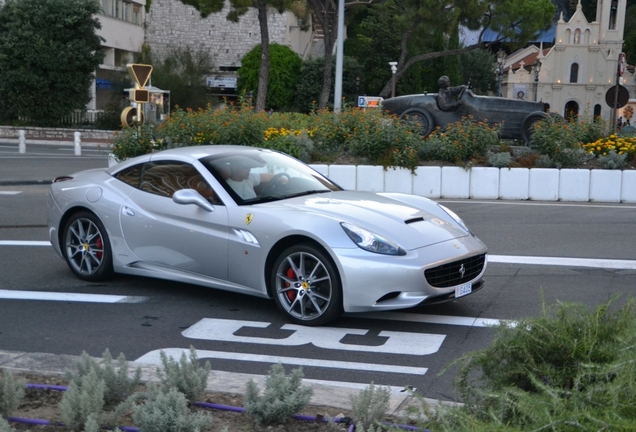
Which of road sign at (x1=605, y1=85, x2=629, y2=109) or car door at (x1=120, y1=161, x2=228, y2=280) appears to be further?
road sign at (x1=605, y1=85, x2=629, y2=109)

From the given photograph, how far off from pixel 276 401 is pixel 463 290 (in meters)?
3.17

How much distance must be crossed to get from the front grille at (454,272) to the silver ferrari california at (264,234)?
1cm

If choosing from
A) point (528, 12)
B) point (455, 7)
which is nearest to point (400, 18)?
point (455, 7)

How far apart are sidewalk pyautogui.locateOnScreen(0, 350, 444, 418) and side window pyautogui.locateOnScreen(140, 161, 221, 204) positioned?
2.40 metres

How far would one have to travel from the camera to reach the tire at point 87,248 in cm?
791

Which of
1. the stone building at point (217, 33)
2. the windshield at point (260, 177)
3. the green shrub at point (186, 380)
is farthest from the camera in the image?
the stone building at point (217, 33)

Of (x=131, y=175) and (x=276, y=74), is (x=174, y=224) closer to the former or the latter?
(x=131, y=175)

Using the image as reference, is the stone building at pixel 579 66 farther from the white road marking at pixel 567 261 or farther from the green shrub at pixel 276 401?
the green shrub at pixel 276 401

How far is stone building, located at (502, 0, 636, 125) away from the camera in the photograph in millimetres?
82375

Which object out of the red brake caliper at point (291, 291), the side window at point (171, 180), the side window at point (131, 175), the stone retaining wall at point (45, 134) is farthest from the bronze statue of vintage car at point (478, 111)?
the stone retaining wall at point (45, 134)

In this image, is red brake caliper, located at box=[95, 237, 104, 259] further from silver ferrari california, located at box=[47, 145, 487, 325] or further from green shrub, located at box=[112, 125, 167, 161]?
green shrub, located at box=[112, 125, 167, 161]

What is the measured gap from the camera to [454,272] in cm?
659

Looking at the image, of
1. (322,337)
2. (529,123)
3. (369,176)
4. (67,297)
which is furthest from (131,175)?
(529,123)

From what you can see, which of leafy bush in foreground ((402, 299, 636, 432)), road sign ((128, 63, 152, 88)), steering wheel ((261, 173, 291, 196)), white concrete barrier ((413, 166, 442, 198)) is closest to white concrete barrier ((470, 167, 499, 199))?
white concrete barrier ((413, 166, 442, 198))
